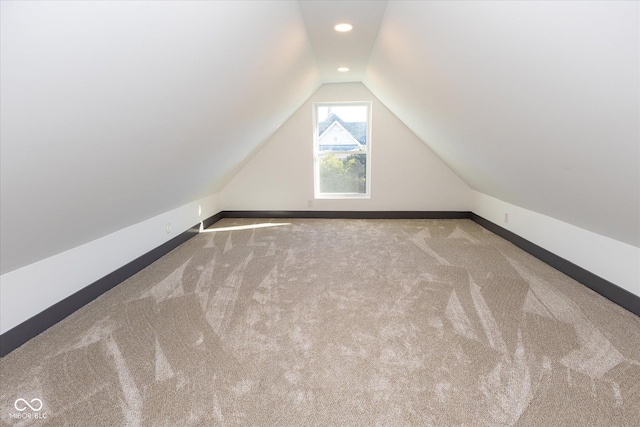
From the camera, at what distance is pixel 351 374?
1.87 metres

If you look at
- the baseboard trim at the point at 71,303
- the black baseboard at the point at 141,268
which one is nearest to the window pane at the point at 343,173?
the black baseboard at the point at 141,268

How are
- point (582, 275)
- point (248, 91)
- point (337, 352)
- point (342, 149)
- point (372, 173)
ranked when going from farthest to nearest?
point (342, 149)
point (372, 173)
point (582, 275)
point (248, 91)
point (337, 352)

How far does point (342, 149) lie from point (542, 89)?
427 centimetres

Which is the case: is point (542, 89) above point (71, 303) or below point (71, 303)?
above

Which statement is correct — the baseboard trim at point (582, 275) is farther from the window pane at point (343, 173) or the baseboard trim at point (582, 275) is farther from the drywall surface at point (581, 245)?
the window pane at point (343, 173)

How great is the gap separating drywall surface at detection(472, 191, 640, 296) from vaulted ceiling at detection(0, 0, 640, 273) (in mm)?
146

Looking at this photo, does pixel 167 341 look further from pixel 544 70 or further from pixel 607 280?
pixel 607 280

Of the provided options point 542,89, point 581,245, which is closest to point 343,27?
point 542,89

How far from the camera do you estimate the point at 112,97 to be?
1.43 metres

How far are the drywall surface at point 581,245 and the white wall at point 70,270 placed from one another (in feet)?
13.7

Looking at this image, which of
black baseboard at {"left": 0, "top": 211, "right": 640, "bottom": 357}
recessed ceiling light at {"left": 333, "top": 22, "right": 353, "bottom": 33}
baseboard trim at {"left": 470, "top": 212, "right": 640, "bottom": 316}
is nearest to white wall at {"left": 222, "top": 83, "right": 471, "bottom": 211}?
black baseboard at {"left": 0, "top": 211, "right": 640, "bottom": 357}

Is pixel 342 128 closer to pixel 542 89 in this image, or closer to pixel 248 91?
pixel 248 91

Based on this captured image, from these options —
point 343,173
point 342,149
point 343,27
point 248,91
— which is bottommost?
point 343,173

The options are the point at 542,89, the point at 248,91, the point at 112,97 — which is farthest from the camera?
the point at 248,91
